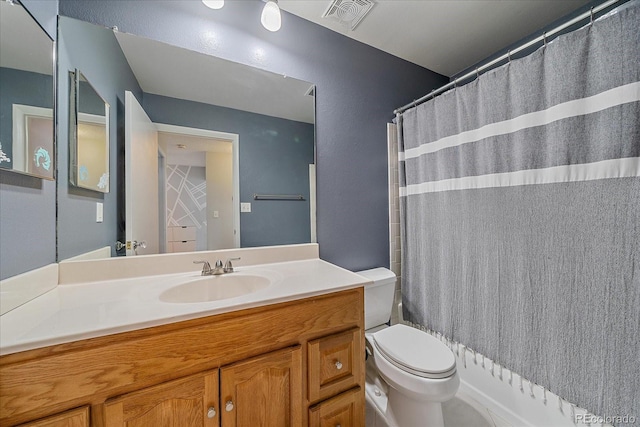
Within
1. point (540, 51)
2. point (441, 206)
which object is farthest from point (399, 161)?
point (540, 51)

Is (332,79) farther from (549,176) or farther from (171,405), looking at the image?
(171,405)

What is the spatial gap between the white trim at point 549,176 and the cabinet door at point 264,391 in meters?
1.26

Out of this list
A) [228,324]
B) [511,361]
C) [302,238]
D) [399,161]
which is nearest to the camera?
[228,324]

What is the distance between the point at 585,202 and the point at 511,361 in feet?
2.77

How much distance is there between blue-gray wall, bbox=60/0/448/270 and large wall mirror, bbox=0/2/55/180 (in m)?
0.36

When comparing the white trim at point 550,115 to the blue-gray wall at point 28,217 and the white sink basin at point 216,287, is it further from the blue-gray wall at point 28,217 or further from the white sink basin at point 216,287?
the blue-gray wall at point 28,217

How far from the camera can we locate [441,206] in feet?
4.96

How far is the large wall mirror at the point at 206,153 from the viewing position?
1.12m

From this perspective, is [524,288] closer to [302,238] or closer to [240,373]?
[302,238]

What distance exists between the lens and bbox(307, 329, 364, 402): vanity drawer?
88 cm

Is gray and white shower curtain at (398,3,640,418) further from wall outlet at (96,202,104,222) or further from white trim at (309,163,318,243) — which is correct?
wall outlet at (96,202,104,222)

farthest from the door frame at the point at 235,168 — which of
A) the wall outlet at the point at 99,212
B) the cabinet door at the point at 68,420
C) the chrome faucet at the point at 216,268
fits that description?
the cabinet door at the point at 68,420

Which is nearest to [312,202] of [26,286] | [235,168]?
[235,168]

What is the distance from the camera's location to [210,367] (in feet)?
2.39
